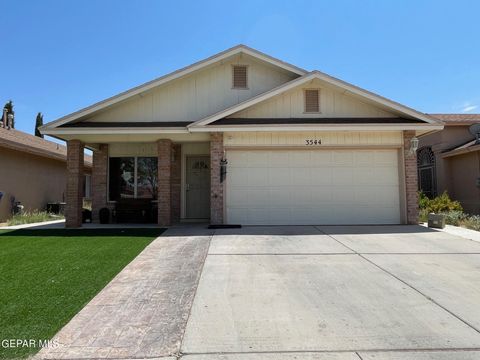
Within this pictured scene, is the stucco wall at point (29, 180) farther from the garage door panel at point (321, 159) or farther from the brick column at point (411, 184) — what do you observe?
the brick column at point (411, 184)

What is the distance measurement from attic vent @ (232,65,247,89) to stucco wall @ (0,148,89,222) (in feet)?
30.2

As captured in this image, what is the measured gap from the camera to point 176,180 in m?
13.8

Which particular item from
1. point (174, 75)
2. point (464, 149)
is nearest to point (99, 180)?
point (174, 75)

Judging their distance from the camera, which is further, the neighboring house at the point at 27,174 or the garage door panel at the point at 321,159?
the neighboring house at the point at 27,174

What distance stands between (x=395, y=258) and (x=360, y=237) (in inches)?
91.9

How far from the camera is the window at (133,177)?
14016mm

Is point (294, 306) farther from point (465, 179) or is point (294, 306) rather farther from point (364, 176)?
point (465, 179)

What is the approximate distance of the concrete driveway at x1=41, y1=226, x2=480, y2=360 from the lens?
141 inches

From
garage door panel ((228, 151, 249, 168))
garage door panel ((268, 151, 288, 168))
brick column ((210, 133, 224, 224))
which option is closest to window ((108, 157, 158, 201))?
brick column ((210, 133, 224, 224))

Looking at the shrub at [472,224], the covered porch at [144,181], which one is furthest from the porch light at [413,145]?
the covered porch at [144,181]

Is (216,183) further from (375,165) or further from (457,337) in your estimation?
(457,337)

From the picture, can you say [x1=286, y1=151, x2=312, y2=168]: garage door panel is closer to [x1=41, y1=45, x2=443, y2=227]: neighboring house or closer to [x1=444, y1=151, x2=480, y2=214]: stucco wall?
[x1=41, y1=45, x2=443, y2=227]: neighboring house

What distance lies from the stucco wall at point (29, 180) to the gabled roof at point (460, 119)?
60.6 feet

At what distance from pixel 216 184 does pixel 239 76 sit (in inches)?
171
